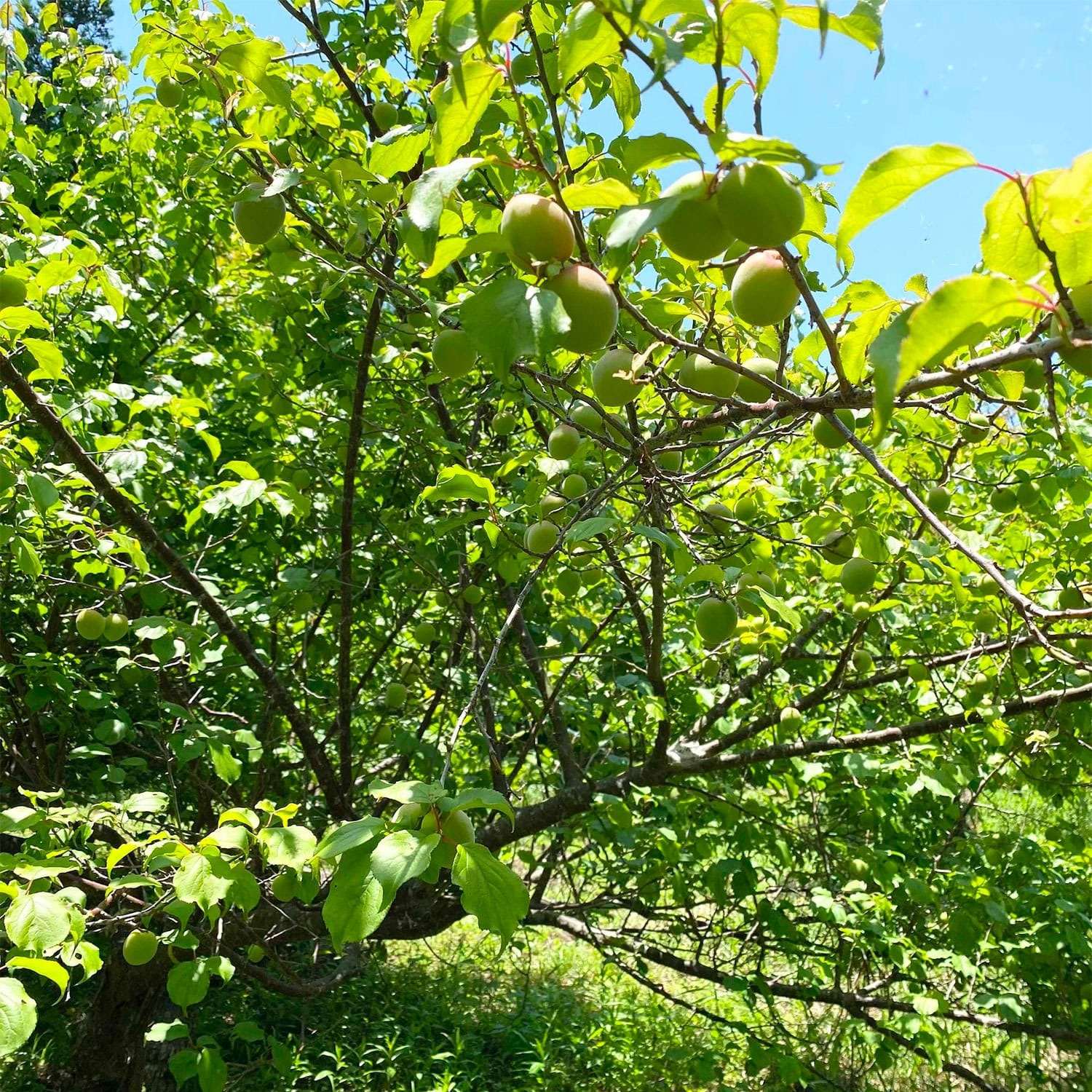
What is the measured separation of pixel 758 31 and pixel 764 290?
27cm

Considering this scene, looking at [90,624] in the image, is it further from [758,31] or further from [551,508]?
[758,31]

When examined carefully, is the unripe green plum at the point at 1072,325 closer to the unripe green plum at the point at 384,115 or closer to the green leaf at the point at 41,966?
the green leaf at the point at 41,966

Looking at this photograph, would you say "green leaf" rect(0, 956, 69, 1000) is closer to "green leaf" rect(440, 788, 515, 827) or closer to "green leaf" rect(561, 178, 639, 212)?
"green leaf" rect(440, 788, 515, 827)

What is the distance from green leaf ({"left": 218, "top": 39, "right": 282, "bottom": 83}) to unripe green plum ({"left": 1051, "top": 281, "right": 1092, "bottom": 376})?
1.15m

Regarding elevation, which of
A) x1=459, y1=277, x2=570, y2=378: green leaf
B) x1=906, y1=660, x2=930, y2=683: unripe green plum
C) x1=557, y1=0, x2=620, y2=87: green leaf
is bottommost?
x1=459, y1=277, x2=570, y2=378: green leaf

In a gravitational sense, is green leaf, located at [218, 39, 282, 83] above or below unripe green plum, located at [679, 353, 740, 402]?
above

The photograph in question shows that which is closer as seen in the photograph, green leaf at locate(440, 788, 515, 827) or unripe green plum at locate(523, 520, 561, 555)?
green leaf at locate(440, 788, 515, 827)

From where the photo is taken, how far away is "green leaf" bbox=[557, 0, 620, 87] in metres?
0.86

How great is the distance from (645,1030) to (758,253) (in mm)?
4636

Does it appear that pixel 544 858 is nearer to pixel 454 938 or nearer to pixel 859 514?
pixel 859 514

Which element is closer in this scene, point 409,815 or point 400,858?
point 400,858

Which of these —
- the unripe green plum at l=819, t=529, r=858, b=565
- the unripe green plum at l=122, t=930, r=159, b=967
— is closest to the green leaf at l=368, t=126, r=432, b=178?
the unripe green plum at l=819, t=529, r=858, b=565

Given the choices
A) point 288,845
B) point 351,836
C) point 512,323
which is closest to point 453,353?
point 512,323

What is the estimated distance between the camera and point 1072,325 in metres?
0.78
